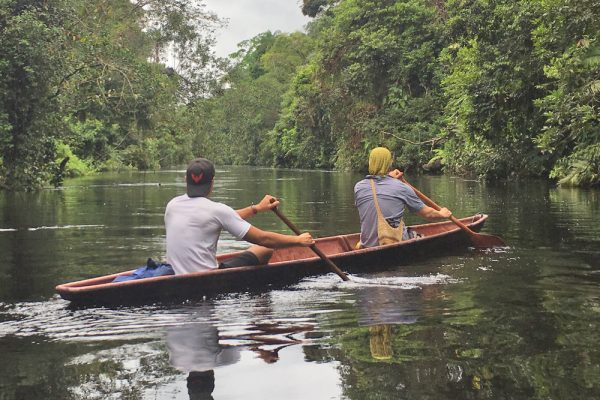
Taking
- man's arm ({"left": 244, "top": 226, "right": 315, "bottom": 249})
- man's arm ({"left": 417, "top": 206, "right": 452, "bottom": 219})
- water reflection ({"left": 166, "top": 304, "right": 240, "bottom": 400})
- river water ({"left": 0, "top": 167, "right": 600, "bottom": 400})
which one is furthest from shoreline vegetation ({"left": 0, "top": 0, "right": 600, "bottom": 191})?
water reflection ({"left": 166, "top": 304, "right": 240, "bottom": 400})

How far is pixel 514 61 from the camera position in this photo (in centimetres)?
1752

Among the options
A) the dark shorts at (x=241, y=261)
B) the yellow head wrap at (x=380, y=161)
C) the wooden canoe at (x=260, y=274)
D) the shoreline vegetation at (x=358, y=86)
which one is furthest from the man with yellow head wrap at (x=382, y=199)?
the shoreline vegetation at (x=358, y=86)

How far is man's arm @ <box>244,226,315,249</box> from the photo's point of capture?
21.0 ft

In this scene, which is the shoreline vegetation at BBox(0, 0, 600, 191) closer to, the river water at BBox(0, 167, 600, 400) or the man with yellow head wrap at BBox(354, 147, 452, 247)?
the man with yellow head wrap at BBox(354, 147, 452, 247)

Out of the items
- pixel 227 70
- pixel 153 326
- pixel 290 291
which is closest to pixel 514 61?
pixel 290 291

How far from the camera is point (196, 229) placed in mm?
6293

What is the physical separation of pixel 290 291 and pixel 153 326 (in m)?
1.73

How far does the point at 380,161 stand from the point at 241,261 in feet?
7.36

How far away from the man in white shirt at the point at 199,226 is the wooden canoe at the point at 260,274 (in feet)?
0.60

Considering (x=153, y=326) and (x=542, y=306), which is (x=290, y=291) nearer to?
(x=153, y=326)

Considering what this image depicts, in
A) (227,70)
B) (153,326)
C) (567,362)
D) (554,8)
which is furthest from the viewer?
(227,70)

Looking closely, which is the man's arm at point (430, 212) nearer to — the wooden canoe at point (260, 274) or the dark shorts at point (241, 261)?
the wooden canoe at point (260, 274)

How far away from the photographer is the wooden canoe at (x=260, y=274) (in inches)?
239

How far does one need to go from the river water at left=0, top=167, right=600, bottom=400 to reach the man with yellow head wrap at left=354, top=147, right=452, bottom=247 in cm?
58
